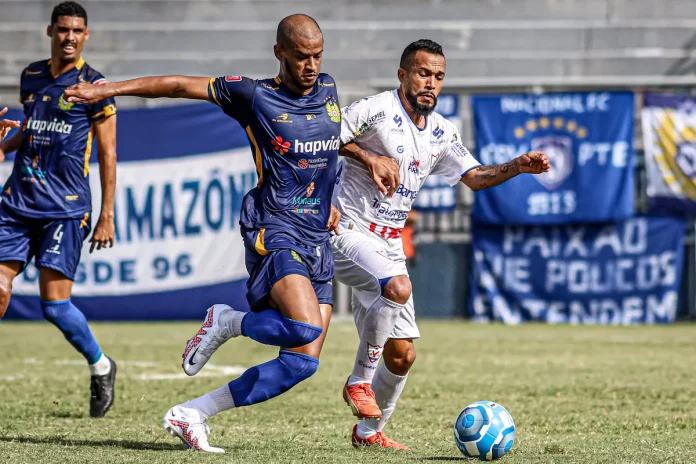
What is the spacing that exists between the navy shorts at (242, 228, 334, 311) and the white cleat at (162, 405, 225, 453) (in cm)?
62

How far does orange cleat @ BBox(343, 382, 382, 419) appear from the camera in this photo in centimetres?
556

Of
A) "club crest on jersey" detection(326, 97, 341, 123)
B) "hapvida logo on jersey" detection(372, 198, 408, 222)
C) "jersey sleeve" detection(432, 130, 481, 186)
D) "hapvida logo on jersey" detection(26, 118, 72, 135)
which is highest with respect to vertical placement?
"club crest on jersey" detection(326, 97, 341, 123)

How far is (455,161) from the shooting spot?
639 cm

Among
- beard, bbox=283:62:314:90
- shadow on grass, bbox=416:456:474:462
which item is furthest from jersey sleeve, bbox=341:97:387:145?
shadow on grass, bbox=416:456:474:462

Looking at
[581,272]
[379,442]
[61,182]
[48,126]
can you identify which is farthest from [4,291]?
[581,272]

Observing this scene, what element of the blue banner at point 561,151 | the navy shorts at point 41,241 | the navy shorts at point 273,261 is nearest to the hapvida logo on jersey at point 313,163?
the navy shorts at point 273,261

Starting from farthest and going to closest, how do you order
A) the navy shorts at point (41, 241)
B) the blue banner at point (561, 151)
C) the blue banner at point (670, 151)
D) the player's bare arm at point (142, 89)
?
the blue banner at point (561, 151) < the blue banner at point (670, 151) < the navy shorts at point (41, 241) < the player's bare arm at point (142, 89)

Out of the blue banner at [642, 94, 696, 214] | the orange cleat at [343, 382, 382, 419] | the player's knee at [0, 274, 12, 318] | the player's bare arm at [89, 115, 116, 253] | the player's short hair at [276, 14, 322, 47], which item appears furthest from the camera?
the blue banner at [642, 94, 696, 214]

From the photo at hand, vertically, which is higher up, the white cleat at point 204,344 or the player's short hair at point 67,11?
the player's short hair at point 67,11

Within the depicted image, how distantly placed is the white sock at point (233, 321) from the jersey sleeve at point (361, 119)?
1.26 meters

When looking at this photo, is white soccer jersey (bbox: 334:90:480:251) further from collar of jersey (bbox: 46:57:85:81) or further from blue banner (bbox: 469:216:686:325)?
blue banner (bbox: 469:216:686:325)

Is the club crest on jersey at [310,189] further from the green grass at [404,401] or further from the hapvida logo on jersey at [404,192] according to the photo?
the green grass at [404,401]

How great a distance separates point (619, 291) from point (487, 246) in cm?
203

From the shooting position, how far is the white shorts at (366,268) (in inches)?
230
